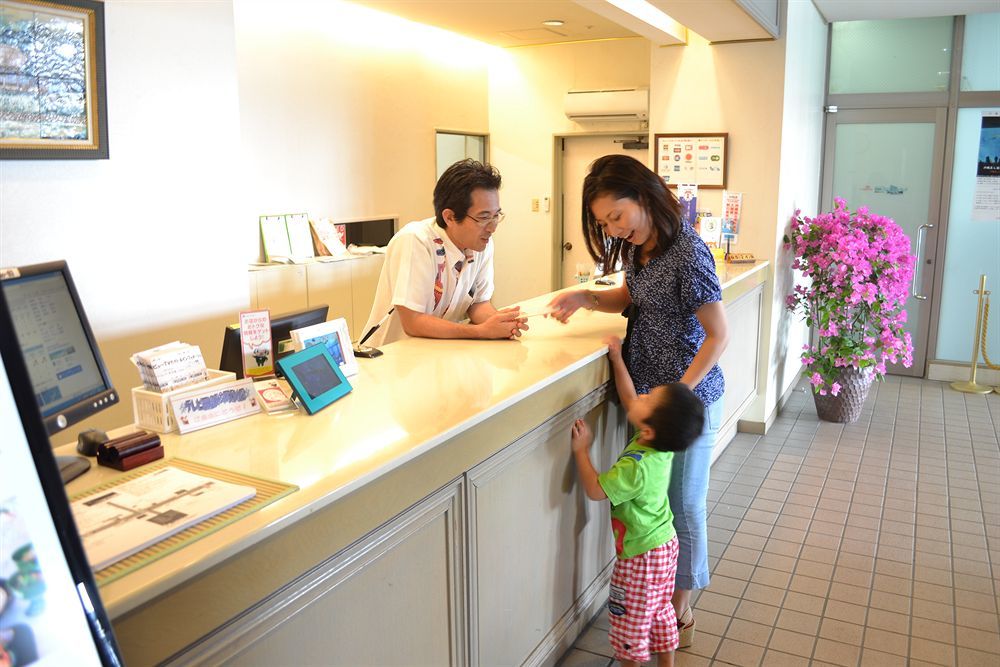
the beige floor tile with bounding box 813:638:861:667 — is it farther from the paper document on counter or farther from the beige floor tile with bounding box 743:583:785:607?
the paper document on counter

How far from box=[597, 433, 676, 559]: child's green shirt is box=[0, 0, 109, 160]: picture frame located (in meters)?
2.34

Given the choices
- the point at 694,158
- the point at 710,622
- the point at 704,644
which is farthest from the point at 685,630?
the point at 694,158

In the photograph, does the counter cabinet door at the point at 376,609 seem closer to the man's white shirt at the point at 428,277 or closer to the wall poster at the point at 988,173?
the man's white shirt at the point at 428,277

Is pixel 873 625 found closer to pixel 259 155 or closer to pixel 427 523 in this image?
pixel 427 523

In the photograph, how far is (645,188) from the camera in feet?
7.86

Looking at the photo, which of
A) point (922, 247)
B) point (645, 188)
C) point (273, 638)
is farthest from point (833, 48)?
point (273, 638)

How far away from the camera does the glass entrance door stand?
20.9 ft

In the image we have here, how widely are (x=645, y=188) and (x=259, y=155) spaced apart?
12.3ft

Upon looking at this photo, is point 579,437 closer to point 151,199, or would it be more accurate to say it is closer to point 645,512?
point 645,512

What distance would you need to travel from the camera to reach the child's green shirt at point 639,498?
231cm

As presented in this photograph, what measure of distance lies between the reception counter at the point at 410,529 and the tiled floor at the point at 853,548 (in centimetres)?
52

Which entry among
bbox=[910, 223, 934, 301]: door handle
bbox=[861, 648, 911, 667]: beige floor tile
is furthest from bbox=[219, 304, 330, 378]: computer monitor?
bbox=[910, 223, 934, 301]: door handle

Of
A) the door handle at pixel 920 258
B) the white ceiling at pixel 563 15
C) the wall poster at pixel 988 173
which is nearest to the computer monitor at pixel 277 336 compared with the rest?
the white ceiling at pixel 563 15

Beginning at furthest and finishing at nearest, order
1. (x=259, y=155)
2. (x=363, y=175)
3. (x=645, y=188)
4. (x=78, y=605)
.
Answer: (x=363, y=175)
(x=259, y=155)
(x=645, y=188)
(x=78, y=605)
